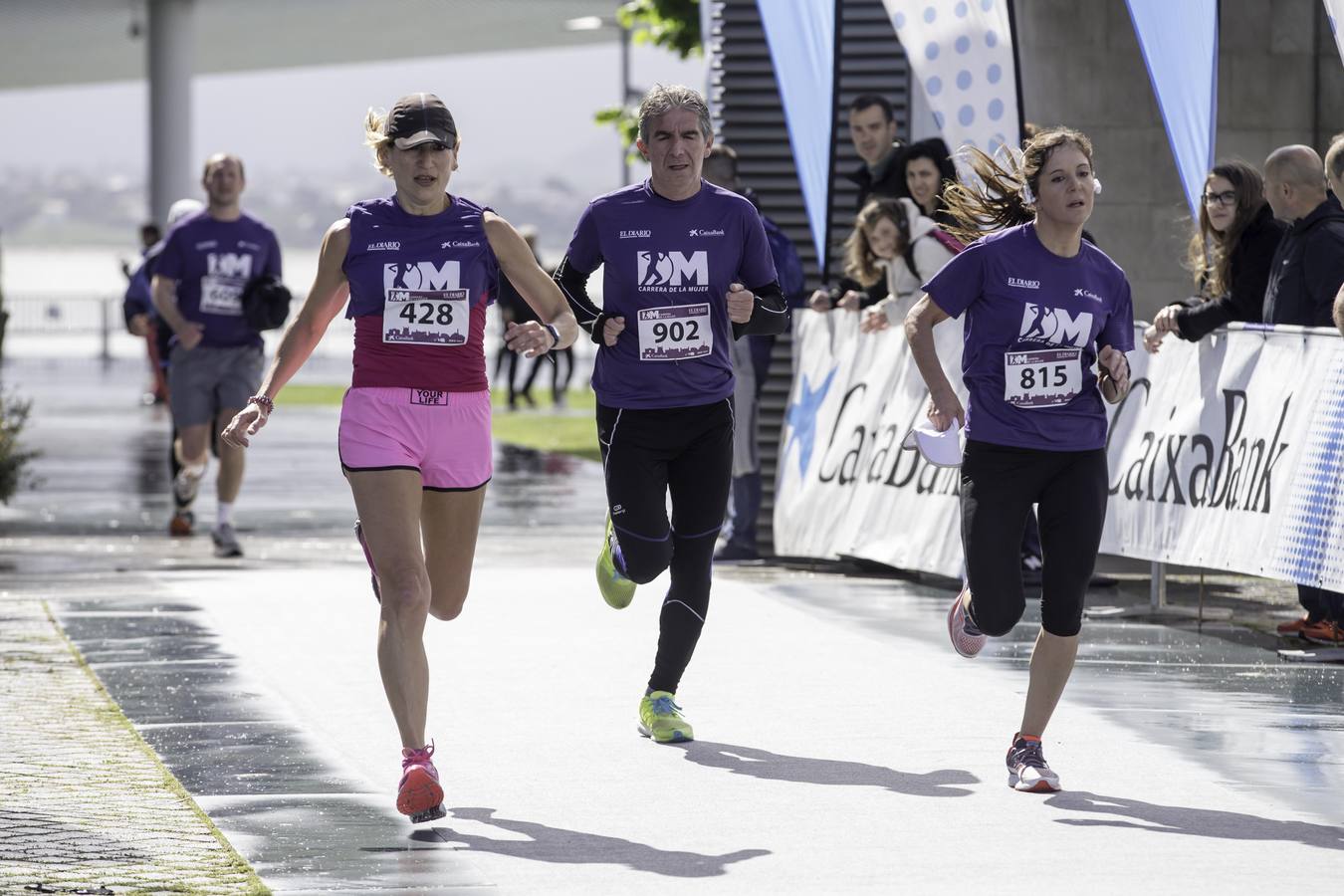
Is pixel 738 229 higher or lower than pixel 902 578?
higher

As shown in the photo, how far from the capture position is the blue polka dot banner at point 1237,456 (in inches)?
351

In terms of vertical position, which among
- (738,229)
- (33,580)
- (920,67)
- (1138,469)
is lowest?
(33,580)

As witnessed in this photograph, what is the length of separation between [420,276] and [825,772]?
1.92 meters

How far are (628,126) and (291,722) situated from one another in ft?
61.1

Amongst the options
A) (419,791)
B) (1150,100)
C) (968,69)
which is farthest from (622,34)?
(419,791)

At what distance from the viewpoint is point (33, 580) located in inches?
471

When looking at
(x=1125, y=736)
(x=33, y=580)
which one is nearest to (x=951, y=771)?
(x=1125, y=736)

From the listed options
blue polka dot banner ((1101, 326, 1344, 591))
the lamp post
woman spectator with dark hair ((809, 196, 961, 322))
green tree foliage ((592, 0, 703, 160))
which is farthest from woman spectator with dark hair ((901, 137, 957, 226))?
the lamp post

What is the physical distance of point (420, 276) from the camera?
6488 millimetres

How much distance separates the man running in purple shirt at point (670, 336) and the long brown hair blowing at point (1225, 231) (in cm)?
303

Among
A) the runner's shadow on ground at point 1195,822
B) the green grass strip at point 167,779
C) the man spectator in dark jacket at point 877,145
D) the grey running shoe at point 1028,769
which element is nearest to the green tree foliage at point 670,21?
the man spectator in dark jacket at point 877,145

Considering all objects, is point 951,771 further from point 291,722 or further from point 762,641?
point 762,641

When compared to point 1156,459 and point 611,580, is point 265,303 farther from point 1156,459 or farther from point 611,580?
point 611,580

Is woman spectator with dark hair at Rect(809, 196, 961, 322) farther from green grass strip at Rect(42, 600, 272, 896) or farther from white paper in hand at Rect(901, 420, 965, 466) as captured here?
green grass strip at Rect(42, 600, 272, 896)
